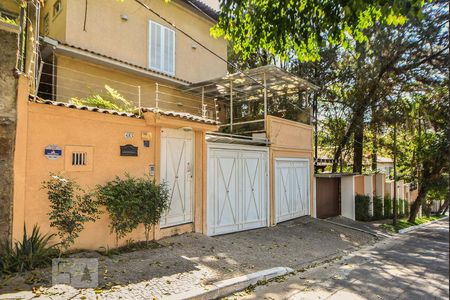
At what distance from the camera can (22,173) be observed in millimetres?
5793

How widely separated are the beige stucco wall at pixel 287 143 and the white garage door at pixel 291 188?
28cm

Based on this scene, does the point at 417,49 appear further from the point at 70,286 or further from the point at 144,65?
the point at 70,286

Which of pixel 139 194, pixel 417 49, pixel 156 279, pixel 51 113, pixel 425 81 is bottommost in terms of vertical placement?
pixel 156 279

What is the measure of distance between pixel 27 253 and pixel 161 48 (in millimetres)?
9342

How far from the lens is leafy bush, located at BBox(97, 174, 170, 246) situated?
21.9 feet

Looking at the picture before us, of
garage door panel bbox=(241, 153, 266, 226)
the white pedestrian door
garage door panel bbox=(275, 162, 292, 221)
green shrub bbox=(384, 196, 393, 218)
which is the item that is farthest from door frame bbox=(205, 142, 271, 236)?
green shrub bbox=(384, 196, 393, 218)

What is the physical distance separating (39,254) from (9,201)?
106cm

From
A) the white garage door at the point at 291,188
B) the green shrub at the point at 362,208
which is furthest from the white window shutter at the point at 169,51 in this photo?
the green shrub at the point at 362,208

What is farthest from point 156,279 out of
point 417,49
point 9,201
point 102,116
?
point 417,49

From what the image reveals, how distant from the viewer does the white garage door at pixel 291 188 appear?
41.1 ft

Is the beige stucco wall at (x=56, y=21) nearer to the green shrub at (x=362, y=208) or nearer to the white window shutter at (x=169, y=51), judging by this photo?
the white window shutter at (x=169, y=51)

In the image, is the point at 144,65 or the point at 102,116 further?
the point at 144,65

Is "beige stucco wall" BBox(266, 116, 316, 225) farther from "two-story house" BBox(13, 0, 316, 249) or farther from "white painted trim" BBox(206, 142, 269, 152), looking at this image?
"white painted trim" BBox(206, 142, 269, 152)

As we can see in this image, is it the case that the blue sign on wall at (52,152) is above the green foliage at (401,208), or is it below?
above
